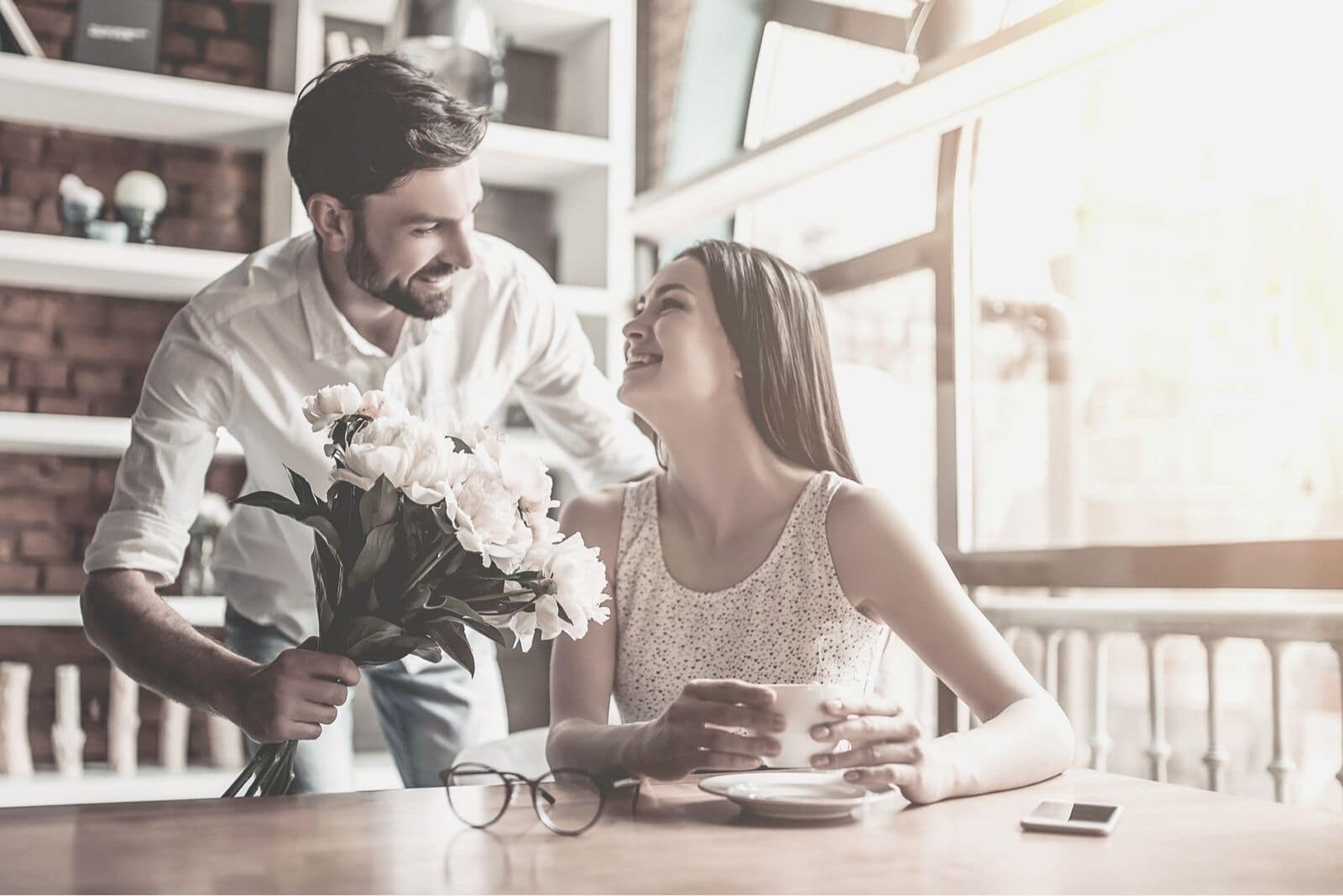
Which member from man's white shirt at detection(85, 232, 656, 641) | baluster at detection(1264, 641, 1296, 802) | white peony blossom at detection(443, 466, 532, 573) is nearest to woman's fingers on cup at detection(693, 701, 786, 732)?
white peony blossom at detection(443, 466, 532, 573)

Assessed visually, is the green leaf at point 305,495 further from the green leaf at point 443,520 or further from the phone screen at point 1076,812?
the phone screen at point 1076,812

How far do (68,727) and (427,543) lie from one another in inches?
92.5

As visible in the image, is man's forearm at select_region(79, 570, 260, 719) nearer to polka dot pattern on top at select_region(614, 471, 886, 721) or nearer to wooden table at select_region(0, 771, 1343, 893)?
wooden table at select_region(0, 771, 1343, 893)

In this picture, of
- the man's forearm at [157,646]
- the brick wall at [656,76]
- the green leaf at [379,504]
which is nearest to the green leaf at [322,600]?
the green leaf at [379,504]

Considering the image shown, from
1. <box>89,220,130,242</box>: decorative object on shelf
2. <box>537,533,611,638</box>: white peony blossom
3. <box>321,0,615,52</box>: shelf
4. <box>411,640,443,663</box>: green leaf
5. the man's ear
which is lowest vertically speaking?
<box>411,640,443,663</box>: green leaf

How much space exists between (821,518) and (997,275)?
1549mm

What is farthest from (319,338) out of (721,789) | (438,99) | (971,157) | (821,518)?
Answer: (971,157)

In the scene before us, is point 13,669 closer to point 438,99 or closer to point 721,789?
point 438,99

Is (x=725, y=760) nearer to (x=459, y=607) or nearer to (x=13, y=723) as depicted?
(x=459, y=607)

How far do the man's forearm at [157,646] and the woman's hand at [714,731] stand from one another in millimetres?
542

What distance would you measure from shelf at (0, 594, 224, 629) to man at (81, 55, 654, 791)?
812 mm

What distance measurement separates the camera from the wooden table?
0.91m

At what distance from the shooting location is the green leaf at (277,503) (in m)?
1.26

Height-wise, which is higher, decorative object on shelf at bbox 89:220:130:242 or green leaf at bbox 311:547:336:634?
decorative object on shelf at bbox 89:220:130:242
